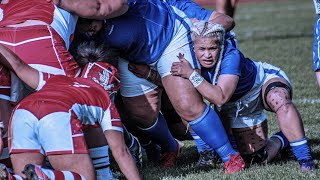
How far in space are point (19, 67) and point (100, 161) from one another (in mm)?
710

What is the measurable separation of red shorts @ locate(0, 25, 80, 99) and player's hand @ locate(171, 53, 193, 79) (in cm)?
71

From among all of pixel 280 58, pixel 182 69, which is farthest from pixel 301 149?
pixel 280 58

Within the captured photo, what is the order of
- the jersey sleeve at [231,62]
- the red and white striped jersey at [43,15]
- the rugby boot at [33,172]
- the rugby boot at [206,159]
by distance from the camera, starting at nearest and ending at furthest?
the rugby boot at [33,172]
the red and white striped jersey at [43,15]
the jersey sleeve at [231,62]
the rugby boot at [206,159]

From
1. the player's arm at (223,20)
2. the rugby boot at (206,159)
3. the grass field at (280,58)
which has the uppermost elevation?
the player's arm at (223,20)

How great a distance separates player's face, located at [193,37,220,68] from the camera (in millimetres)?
5066

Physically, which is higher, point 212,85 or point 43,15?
point 43,15

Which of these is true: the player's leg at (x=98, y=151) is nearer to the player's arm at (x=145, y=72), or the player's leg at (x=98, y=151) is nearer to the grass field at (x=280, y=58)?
the grass field at (x=280, y=58)

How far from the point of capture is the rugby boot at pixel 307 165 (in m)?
4.82

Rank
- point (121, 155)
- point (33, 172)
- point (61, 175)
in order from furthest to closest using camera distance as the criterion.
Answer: point (121, 155)
point (61, 175)
point (33, 172)

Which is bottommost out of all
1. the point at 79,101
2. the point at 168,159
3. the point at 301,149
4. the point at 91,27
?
the point at 168,159

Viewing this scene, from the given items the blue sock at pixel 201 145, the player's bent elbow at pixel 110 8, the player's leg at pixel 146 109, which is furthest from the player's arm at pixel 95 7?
the blue sock at pixel 201 145

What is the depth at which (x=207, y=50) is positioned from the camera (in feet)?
16.7

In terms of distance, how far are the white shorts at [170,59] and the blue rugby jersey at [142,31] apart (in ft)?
0.12

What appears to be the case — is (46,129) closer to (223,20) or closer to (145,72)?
(145,72)
